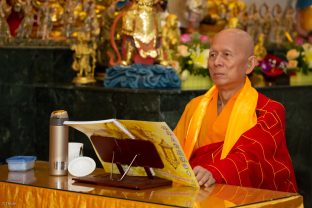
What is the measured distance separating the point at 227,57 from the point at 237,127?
332 millimetres

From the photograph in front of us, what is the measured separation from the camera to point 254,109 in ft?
14.6

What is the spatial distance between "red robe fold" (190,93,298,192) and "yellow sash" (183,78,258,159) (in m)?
0.04

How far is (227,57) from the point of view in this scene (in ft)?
14.6

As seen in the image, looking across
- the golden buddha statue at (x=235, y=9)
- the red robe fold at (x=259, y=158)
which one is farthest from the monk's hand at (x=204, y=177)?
the golden buddha statue at (x=235, y=9)

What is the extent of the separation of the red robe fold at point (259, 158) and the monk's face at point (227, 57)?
0.62ft

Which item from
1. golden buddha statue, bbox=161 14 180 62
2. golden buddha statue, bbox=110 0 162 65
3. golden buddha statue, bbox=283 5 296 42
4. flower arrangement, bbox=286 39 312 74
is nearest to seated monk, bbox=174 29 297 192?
golden buddha statue, bbox=110 0 162 65

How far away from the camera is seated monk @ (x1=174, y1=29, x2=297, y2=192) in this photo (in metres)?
4.24

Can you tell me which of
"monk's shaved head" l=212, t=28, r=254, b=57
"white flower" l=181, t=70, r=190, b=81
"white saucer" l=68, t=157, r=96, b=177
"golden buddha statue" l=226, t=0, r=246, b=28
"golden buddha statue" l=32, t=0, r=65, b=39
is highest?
"golden buddha statue" l=226, t=0, r=246, b=28

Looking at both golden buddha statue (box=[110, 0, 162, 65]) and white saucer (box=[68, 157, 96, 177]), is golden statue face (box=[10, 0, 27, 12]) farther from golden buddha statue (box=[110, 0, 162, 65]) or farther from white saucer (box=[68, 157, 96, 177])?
white saucer (box=[68, 157, 96, 177])

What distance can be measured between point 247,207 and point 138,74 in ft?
10.3

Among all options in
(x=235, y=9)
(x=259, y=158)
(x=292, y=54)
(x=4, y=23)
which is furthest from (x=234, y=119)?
(x=235, y=9)

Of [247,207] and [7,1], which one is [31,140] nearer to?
[7,1]

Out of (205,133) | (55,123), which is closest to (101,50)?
(205,133)

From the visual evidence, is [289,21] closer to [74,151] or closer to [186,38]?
[186,38]
